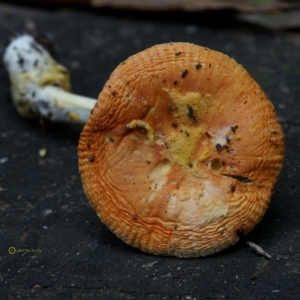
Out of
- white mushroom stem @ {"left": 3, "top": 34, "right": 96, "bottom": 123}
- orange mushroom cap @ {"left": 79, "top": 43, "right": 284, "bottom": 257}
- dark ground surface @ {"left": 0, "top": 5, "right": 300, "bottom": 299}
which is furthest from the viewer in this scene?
white mushroom stem @ {"left": 3, "top": 34, "right": 96, "bottom": 123}

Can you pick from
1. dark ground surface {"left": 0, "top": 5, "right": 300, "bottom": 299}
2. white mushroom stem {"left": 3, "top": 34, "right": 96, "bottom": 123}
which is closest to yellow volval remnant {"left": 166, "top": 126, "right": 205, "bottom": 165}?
dark ground surface {"left": 0, "top": 5, "right": 300, "bottom": 299}

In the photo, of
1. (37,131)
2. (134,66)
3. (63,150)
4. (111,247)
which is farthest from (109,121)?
(37,131)

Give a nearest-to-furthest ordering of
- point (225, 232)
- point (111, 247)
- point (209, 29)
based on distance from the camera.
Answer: point (225, 232) → point (111, 247) → point (209, 29)

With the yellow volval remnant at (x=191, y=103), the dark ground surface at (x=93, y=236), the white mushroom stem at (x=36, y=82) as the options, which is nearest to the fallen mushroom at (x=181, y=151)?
the yellow volval remnant at (x=191, y=103)

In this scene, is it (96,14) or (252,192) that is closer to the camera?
(252,192)

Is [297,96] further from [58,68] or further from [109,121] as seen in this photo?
[109,121]

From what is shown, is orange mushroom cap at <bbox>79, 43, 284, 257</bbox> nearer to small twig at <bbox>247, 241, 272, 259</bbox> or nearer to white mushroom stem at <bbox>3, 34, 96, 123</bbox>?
small twig at <bbox>247, 241, 272, 259</bbox>

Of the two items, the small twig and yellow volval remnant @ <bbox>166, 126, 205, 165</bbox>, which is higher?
yellow volval remnant @ <bbox>166, 126, 205, 165</bbox>

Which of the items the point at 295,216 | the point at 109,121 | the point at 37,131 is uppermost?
the point at 109,121
